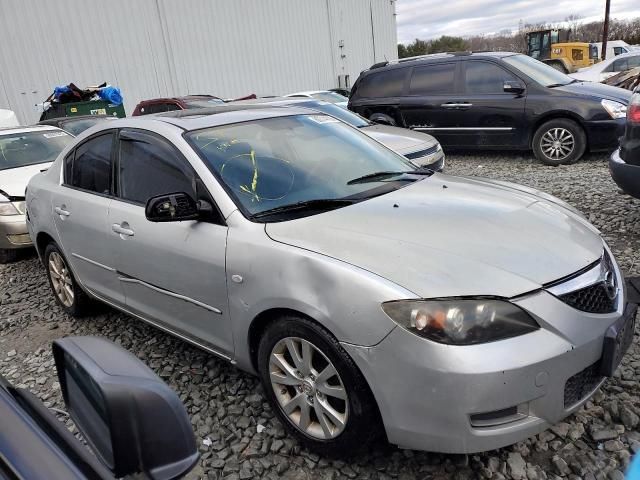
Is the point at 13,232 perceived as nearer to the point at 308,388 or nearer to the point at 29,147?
the point at 29,147

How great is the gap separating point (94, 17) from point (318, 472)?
60.0 ft

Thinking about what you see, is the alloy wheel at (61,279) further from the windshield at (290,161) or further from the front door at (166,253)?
the windshield at (290,161)

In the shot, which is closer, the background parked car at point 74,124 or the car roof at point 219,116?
the car roof at point 219,116

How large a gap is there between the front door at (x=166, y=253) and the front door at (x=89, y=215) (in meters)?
0.12

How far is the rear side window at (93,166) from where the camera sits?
3.49 meters

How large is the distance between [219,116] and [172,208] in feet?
3.09

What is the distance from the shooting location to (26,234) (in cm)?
555

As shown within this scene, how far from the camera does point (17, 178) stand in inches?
243

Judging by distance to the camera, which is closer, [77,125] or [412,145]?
[412,145]

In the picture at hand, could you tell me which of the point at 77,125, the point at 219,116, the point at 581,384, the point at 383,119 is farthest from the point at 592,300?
the point at 77,125

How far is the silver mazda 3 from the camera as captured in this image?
193 cm

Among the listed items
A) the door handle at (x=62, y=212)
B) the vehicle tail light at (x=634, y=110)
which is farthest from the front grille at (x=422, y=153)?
the door handle at (x=62, y=212)

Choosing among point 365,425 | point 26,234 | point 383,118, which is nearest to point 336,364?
point 365,425

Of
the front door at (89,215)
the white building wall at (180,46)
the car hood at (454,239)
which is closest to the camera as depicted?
the car hood at (454,239)
